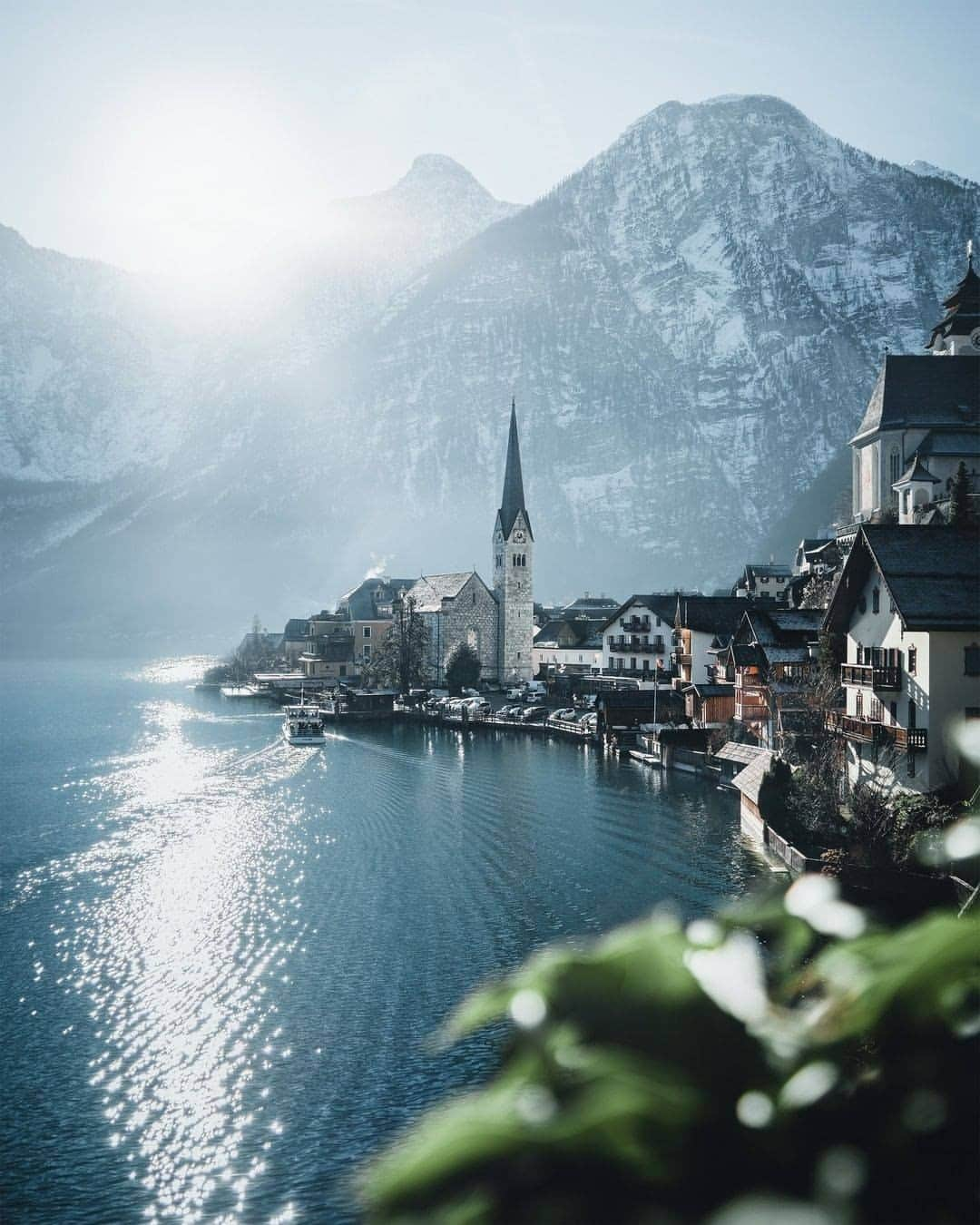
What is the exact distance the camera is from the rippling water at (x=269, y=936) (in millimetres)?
17109

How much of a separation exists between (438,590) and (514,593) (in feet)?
28.2

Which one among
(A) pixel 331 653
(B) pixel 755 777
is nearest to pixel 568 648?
(A) pixel 331 653

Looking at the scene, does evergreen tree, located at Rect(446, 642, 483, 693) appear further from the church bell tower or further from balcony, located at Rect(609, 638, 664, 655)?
balcony, located at Rect(609, 638, 664, 655)

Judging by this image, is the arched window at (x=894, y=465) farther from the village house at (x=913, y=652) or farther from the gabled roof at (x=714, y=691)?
the village house at (x=913, y=652)

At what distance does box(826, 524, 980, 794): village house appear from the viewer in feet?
102

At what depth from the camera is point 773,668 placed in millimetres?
48281

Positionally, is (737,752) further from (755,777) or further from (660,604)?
(660,604)

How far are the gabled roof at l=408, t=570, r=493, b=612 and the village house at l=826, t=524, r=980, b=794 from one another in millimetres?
77594

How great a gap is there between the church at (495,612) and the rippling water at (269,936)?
1962 inches

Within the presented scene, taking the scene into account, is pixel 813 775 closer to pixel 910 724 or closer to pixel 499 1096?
pixel 910 724

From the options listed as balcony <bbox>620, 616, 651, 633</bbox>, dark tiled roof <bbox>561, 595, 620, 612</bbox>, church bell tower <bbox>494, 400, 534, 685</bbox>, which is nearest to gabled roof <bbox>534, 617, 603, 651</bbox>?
church bell tower <bbox>494, 400, 534, 685</bbox>

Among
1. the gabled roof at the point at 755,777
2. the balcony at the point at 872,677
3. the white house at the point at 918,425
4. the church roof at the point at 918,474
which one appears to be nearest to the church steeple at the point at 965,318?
the white house at the point at 918,425

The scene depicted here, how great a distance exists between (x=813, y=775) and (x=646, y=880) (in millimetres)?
7609

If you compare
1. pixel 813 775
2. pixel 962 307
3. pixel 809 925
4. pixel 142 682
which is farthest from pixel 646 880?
pixel 142 682
